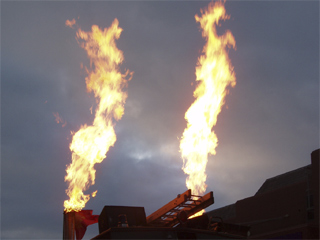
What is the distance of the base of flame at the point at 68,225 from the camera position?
1323 centimetres

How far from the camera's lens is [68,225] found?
45.2ft

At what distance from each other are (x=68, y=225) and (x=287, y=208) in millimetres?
15442

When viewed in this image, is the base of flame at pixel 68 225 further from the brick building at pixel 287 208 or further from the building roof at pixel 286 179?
the building roof at pixel 286 179

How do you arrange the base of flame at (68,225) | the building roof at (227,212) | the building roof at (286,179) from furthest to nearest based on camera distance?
the building roof at (227,212), the building roof at (286,179), the base of flame at (68,225)

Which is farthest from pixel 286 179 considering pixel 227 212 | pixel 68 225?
pixel 68 225

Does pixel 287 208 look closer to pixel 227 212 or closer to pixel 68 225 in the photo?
pixel 227 212

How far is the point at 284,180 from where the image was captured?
27.9 m

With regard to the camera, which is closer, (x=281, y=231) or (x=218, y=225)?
(x=218, y=225)

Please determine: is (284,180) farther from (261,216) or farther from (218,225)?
(218,225)

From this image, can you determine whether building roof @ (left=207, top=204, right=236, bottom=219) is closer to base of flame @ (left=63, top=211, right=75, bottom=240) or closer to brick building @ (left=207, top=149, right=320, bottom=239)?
brick building @ (left=207, top=149, right=320, bottom=239)

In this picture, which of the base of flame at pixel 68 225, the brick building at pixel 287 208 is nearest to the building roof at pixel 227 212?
the brick building at pixel 287 208

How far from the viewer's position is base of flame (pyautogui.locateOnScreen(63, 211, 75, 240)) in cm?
1323

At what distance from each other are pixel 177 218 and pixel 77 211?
4848 mm

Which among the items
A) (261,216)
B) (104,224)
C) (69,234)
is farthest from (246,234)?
(261,216)
